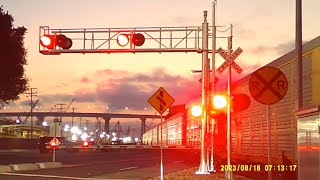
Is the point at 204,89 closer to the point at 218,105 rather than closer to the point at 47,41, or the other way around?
the point at 47,41

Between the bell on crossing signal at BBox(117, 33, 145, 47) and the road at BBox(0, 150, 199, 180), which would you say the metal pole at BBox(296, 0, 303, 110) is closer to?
the bell on crossing signal at BBox(117, 33, 145, 47)

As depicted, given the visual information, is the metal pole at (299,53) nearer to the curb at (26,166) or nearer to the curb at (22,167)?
the curb at (26,166)

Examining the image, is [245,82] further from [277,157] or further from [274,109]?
[277,157]

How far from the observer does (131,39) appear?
22938mm

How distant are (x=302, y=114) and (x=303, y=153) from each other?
618mm

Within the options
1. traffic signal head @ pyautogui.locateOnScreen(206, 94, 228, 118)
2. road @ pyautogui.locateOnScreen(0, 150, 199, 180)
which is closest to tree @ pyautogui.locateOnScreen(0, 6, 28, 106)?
road @ pyautogui.locateOnScreen(0, 150, 199, 180)

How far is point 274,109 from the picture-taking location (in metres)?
21.4

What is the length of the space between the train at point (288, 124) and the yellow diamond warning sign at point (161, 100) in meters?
0.67

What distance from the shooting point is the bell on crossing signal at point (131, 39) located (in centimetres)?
2284

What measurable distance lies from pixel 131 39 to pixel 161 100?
3.75m

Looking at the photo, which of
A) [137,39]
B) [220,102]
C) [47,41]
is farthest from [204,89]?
[220,102]

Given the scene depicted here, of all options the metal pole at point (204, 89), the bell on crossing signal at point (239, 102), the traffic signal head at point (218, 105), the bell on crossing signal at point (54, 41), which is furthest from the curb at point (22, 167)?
the bell on crossing signal at point (239, 102)

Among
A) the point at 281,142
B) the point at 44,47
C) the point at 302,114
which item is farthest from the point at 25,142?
the point at 302,114

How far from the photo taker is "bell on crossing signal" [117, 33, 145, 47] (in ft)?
74.9
